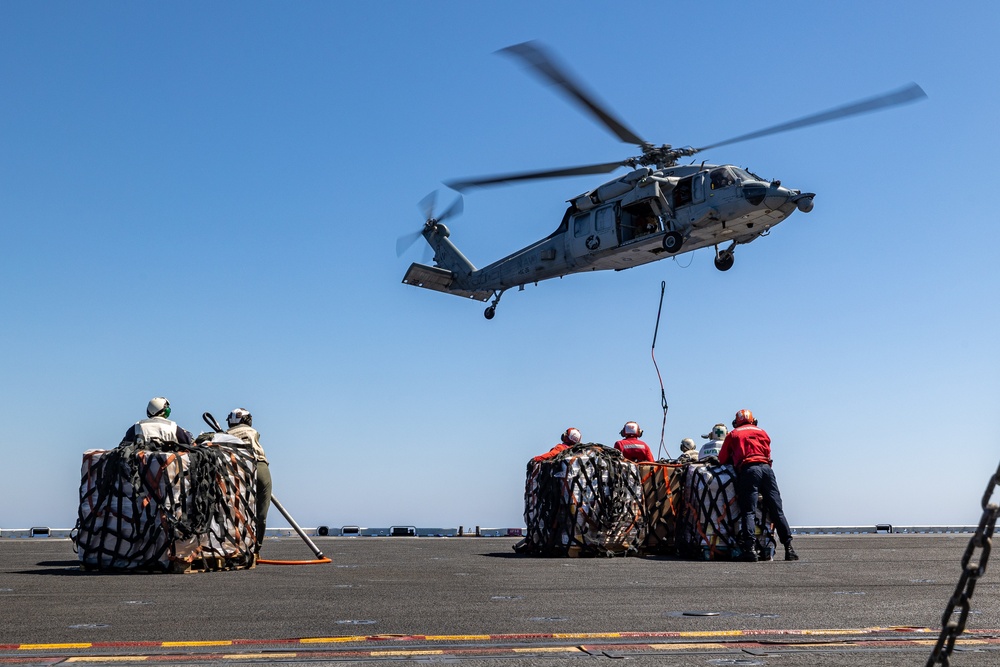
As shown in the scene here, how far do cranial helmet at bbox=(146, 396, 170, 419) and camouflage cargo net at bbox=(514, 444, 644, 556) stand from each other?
5186 millimetres

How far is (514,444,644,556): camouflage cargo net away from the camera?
14367 millimetres

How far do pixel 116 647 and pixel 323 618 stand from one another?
1.64 meters

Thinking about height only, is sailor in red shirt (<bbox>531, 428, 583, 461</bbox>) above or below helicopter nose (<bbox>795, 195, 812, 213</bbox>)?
below

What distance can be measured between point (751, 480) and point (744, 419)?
3.15 feet

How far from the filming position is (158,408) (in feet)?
40.5

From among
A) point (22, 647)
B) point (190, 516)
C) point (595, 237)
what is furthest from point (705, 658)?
point (595, 237)

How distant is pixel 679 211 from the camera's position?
89.0 feet

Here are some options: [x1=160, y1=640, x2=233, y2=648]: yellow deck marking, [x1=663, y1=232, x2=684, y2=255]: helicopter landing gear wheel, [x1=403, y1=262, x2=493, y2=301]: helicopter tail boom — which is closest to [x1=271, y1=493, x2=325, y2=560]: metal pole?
[x1=160, y1=640, x2=233, y2=648]: yellow deck marking

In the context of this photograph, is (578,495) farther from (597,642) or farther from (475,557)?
(597,642)

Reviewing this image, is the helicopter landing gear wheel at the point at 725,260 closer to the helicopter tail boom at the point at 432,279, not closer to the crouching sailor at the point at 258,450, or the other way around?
the helicopter tail boom at the point at 432,279

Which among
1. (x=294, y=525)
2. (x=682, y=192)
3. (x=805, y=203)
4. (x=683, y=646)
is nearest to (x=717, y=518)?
(x=294, y=525)

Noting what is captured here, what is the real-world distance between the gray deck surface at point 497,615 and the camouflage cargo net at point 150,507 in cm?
46

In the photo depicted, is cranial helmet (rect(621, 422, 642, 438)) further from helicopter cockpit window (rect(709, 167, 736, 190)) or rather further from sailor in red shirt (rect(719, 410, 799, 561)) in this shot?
helicopter cockpit window (rect(709, 167, 736, 190))

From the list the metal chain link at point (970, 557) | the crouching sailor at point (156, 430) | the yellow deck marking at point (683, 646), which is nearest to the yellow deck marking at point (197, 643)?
the yellow deck marking at point (683, 646)
